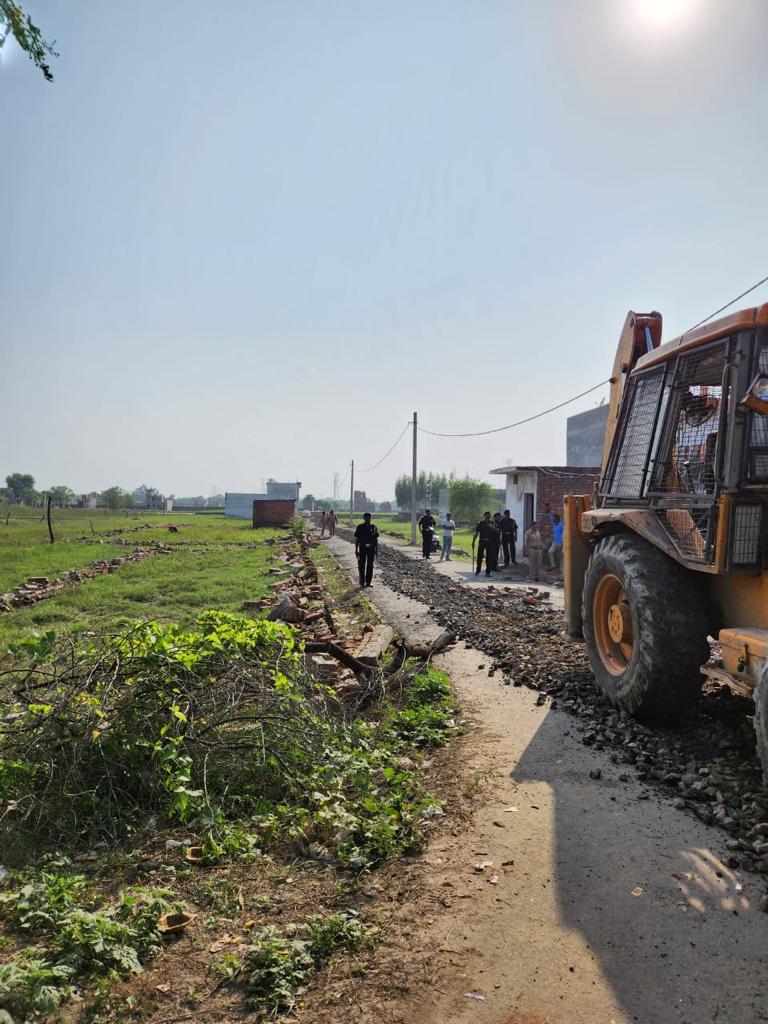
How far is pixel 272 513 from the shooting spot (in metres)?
48.7

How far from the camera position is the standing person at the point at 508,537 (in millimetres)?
19906

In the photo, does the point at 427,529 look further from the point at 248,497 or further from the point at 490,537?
the point at 248,497

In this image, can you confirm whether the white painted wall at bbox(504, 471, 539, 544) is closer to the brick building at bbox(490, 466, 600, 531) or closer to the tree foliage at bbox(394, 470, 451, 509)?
the brick building at bbox(490, 466, 600, 531)

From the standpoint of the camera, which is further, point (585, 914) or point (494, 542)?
point (494, 542)

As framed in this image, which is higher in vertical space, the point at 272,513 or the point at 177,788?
the point at 272,513

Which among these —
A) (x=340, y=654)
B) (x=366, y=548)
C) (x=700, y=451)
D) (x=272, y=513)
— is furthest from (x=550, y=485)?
(x=272, y=513)

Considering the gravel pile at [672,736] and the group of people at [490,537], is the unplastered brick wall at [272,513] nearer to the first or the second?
the group of people at [490,537]

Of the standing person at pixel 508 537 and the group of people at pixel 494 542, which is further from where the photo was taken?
the standing person at pixel 508 537

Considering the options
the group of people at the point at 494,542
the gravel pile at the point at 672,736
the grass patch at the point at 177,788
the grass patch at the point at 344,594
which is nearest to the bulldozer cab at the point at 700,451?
the gravel pile at the point at 672,736

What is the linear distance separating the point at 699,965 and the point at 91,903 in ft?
8.42

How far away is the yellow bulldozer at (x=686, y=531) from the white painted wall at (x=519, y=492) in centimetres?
1635

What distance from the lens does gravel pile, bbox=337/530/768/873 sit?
3.59m

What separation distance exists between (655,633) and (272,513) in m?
45.2

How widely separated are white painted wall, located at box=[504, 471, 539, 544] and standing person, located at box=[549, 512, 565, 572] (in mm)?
3215
